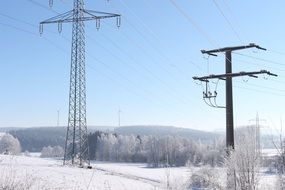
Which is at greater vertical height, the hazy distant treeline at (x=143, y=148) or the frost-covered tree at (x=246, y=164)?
the frost-covered tree at (x=246, y=164)

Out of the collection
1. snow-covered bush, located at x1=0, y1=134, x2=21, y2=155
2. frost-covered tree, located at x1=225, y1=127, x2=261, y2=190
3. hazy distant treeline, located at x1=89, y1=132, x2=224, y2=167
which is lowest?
hazy distant treeline, located at x1=89, y1=132, x2=224, y2=167

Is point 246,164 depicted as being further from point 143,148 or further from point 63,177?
point 143,148

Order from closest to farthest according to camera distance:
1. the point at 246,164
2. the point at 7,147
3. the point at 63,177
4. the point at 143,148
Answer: the point at 7,147, the point at 63,177, the point at 246,164, the point at 143,148

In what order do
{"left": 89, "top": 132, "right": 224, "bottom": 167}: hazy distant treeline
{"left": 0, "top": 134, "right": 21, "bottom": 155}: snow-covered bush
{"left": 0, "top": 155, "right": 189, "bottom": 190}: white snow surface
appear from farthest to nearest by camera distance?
1. {"left": 89, "top": 132, "right": 224, "bottom": 167}: hazy distant treeline
2. {"left": 0, "top": 134, "right": 21, "bottom": 155}: snow-covered bush
3. {"left": 0, "top": 155, "right": 189, "bottom": 190}: white snow surface

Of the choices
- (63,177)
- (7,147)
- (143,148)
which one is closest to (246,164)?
(63,177)

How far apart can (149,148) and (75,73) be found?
130 m

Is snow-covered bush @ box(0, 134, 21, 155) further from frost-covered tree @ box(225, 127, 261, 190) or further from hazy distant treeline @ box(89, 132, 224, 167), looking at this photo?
hazy distant treeline @ box(89, 132, 224, 167)

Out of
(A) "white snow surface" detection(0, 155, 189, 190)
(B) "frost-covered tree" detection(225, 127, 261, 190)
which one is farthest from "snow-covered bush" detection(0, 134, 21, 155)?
(B) "frost-covered tree" detection(225, 127, 261, 190)

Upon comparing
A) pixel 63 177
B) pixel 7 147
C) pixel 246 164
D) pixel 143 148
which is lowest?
pixel 143 148

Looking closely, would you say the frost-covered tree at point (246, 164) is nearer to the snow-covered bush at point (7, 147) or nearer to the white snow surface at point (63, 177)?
the white snow surface at point (63, 177)

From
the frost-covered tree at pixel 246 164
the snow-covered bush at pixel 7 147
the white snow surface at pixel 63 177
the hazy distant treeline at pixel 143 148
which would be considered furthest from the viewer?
the hazy distant treeline at pixel 143 148

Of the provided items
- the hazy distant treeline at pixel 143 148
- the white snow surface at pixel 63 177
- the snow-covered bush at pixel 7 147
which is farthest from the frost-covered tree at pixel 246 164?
the hazy distant treeline at pixel 143 148

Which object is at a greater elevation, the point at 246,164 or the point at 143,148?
the point at 246,164

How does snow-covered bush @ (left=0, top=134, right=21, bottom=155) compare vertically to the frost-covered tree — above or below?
above
